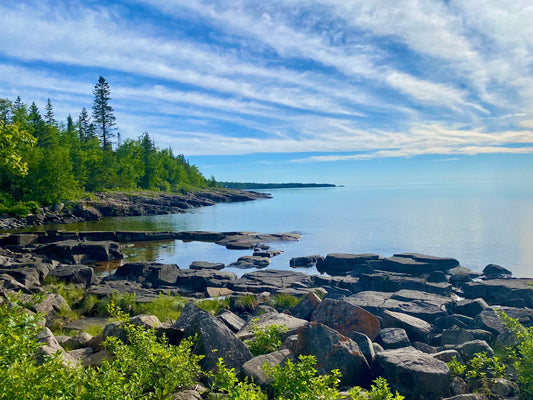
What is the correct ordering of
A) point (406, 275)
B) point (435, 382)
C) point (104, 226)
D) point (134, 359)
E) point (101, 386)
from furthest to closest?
point (104, 226) → point (406, 275) → point (435, 382) → point (134, 359) → point (101, 386)

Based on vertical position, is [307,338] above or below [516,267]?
above

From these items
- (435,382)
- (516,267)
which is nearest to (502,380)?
(435,382)

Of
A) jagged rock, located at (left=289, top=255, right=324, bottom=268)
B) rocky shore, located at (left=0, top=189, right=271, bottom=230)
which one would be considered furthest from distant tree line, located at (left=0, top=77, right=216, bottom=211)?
jagged rock, located at (left=289, top=255, right=324, bottom=268)

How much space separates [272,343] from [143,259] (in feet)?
84.6

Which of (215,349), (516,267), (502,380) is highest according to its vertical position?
(215,349)

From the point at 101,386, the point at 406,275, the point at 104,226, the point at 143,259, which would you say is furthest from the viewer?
the point at 104,226

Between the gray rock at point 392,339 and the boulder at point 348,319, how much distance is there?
0.21 meters

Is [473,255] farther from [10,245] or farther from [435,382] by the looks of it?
[10,245]

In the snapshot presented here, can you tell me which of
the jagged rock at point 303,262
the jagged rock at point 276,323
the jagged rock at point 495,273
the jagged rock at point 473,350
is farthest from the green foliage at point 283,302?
the jagged rock at point 495,273

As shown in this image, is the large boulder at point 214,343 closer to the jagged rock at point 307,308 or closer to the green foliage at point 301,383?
the green foliage at point 301,383

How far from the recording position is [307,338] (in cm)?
735

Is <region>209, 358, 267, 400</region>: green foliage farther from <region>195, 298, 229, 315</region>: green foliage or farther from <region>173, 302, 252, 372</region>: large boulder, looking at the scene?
<region>195, 298, 229, 315</region>: green foliage

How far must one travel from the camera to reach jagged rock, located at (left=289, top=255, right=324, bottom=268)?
99.2ft

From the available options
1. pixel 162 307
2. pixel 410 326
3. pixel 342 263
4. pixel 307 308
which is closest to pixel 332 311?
pixel 307 308
